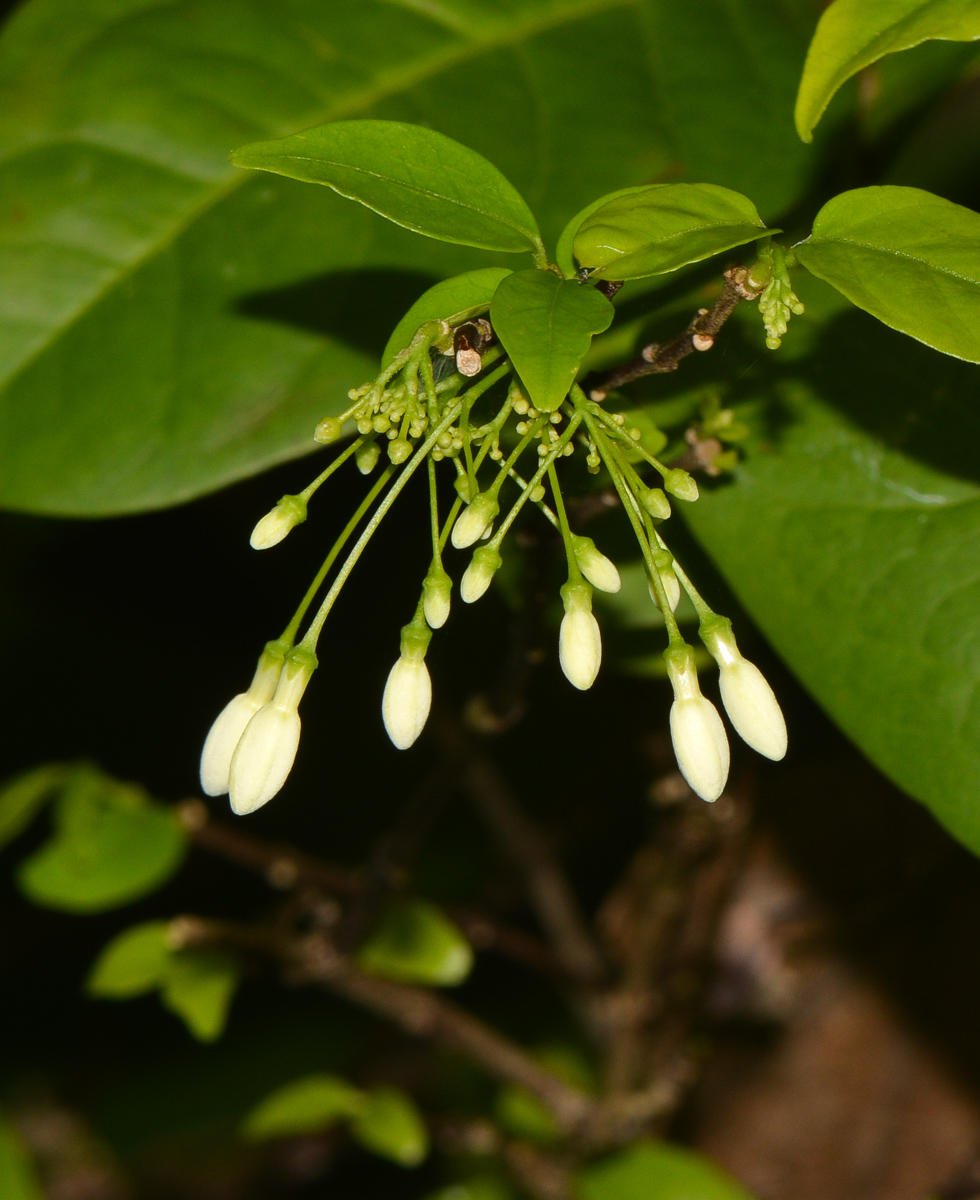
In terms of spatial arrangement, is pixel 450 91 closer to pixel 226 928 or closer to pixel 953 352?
pixel 953 352

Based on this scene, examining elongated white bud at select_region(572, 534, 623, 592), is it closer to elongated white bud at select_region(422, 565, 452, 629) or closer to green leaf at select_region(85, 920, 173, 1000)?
elongated white bud at select_region(422, 565, 452, 629)

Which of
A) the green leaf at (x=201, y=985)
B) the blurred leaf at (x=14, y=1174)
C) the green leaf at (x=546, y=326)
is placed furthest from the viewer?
the blurred leaf at (x=14, y=1174)

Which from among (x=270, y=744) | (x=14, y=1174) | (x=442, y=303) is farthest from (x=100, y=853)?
(x=442, y=303)

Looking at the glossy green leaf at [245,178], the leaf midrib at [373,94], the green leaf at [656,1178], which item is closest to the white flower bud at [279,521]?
the glossy green leaf at [245,178]

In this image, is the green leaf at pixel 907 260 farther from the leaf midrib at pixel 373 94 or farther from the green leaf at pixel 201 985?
the green leaf at pixel 201 985

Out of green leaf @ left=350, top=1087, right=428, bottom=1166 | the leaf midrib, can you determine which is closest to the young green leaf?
the leaf midrib

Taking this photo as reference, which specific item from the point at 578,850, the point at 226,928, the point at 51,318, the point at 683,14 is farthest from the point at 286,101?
the point at 578,850
